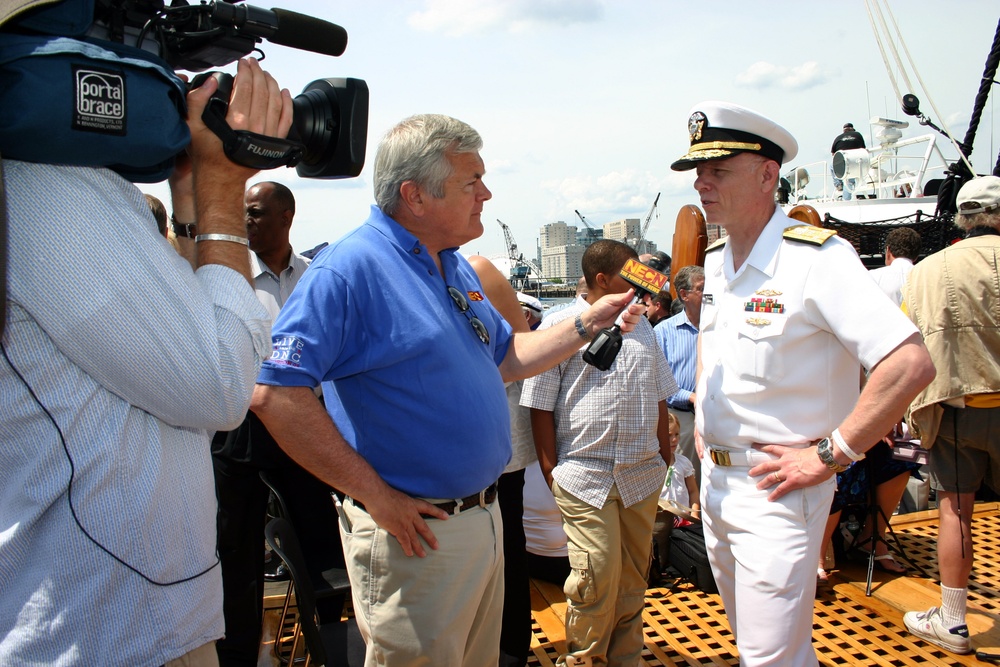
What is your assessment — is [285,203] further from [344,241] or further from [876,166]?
[876,166]

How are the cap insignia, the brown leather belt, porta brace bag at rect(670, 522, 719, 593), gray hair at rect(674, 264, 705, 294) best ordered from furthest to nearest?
gray hair at rect(674, 264, 705, 294) < porta brace bag at rect(670, 522, 719, 593) < the cap insignia < the brown leather belt

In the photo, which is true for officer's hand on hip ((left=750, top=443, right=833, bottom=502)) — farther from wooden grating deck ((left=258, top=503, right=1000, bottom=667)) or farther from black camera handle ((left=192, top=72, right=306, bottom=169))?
black camera handle ((left=192, top=72, right=306, bottom=169))

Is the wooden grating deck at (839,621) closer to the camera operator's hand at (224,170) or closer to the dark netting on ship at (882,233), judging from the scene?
the camera operator's hand at (224,170)

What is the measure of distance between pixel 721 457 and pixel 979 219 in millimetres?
2264

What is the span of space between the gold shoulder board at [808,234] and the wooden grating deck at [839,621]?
6.69 ft

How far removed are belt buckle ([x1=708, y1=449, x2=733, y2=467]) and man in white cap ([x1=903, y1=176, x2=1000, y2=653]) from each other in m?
1.72

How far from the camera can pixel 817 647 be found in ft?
11.5

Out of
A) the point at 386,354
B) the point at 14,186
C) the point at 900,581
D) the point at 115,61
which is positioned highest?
the point at 115,61

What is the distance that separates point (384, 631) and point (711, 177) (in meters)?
1.86

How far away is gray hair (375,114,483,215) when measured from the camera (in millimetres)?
2252

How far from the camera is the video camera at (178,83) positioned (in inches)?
42.8

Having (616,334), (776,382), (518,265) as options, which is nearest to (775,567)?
(776,382)

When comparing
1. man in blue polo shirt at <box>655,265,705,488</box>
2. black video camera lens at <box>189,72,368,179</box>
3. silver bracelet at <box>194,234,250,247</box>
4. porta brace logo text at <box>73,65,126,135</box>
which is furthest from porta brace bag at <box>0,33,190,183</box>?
man in blue polo shirt at <box>655,265,705,488</box>

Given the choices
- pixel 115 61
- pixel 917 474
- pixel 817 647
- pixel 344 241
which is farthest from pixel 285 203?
pixel 917 474
